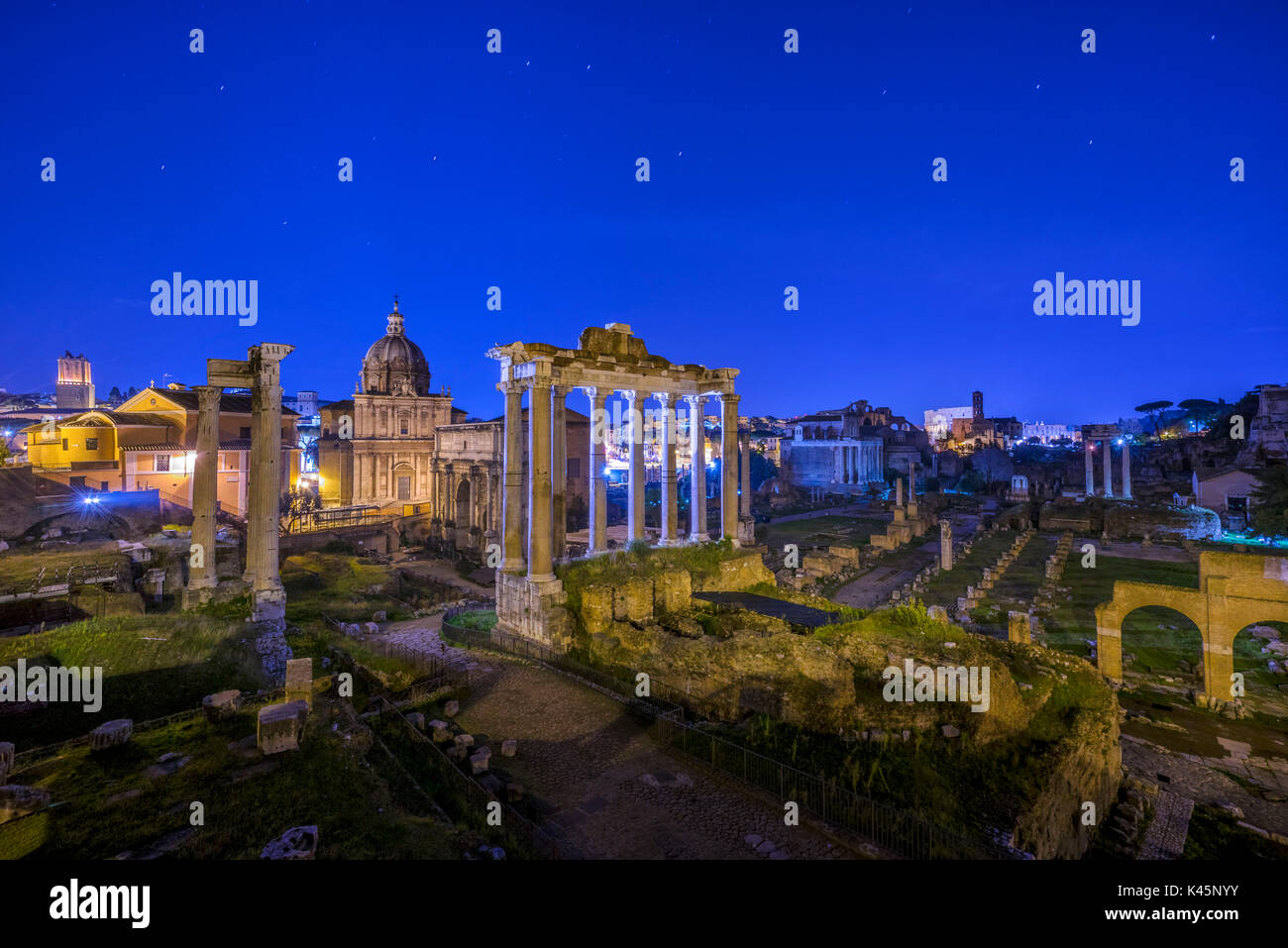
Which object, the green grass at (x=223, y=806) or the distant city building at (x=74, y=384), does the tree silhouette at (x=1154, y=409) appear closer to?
the green grass at (x=223, y=806)

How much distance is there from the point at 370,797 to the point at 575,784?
10.2 feet

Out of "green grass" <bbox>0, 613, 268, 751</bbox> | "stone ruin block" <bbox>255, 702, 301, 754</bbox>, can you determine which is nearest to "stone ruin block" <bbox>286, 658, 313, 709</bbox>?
"stone ruin block" <bbox>255, 702, 301, 754</bbox>

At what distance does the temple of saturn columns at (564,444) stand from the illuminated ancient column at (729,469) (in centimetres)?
4

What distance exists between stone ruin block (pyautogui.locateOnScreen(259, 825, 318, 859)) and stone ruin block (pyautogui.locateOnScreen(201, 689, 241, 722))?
17.1 feet

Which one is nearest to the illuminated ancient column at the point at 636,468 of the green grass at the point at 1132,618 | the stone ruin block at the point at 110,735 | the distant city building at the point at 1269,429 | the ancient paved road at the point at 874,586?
the stone ruin block at the point at 110,735

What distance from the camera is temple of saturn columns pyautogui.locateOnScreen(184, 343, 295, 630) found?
53.2ft

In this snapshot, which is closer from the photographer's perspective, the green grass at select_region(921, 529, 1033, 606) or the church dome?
the green grass at select_region(921, 529, 1033, 606)

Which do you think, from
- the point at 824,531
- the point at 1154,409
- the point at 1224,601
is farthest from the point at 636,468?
the point at 1154,409

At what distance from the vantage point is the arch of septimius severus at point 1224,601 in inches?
655

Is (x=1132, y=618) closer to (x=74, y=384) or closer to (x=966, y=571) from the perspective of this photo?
(x=966, y=571)

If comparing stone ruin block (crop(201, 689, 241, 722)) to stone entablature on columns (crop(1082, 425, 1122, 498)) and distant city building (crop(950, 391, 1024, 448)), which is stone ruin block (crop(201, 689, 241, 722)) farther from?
distant city building (crop(950, 391, 1024, 448))

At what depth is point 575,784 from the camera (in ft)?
31.3

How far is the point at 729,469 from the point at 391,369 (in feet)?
119

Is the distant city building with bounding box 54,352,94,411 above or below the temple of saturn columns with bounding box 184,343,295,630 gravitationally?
above
